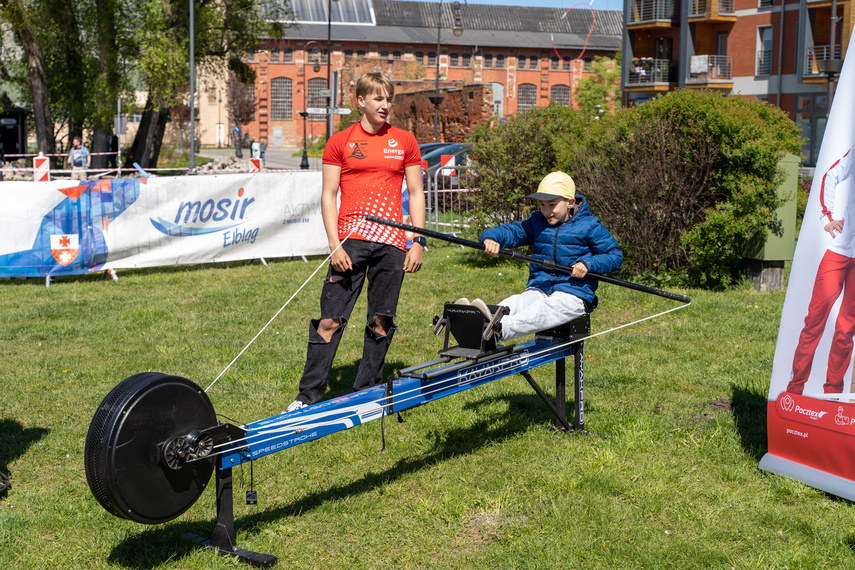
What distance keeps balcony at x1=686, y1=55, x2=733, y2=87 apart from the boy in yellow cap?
44564mm

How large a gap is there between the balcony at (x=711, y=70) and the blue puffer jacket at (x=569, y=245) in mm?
44586

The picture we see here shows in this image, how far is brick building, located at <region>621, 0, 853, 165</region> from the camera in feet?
139

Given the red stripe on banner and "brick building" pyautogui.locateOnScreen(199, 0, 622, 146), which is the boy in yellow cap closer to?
the red stripe on banner

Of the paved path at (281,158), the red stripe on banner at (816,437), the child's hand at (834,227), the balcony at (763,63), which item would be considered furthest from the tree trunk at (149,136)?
the balcony at (763,63)

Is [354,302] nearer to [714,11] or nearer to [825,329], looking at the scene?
[825,329]

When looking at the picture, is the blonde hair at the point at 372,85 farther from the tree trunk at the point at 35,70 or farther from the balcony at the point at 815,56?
the balcony at the point at 815,56

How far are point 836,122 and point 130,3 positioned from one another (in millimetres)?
30624

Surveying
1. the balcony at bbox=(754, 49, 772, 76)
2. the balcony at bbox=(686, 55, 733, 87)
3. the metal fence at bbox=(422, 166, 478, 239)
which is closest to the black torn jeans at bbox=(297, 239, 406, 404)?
the metal fence at bbox=(422, 166, 478, 239)

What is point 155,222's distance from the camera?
12.9m

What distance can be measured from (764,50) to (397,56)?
2360 inches

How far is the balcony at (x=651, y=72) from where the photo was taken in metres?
49.8

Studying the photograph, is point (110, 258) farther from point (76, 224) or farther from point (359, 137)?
point (359, 137)

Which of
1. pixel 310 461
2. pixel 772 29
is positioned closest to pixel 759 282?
pixel 310 461

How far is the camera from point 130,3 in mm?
31094
